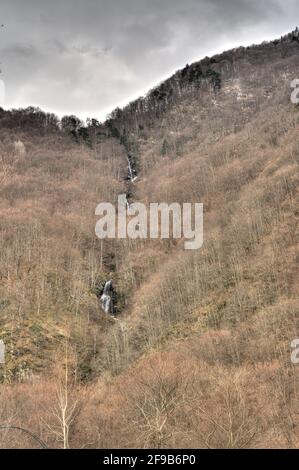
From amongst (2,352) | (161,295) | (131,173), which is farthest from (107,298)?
(131,173)

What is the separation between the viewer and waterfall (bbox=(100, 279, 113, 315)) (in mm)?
68438

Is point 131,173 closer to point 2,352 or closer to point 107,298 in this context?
point 107,298

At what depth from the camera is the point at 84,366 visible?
54562mm

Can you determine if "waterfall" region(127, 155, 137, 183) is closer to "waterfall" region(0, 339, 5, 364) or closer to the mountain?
the mountain

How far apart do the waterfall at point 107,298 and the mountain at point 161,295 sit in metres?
0.78

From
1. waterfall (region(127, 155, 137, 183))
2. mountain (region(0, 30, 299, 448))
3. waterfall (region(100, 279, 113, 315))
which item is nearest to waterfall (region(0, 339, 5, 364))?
mountain (region(0, 30, 299, 448))

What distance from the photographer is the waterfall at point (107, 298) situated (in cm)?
6844

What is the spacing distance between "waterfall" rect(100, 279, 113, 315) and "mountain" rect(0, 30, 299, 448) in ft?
2.56

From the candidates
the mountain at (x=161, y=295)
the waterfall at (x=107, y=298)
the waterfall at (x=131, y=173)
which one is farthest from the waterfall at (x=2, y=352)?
the waterfall at (x=131, y=173)

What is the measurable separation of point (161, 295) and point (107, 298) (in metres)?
11.2

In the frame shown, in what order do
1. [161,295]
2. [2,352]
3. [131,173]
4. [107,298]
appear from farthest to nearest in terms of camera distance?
[131,173] < [107,298] < [161,295] < [2,352]

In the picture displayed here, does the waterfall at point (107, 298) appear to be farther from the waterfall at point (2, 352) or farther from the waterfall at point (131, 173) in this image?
the waterfall at point (131, 173)

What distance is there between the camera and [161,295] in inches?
2472

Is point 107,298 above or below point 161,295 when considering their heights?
below
